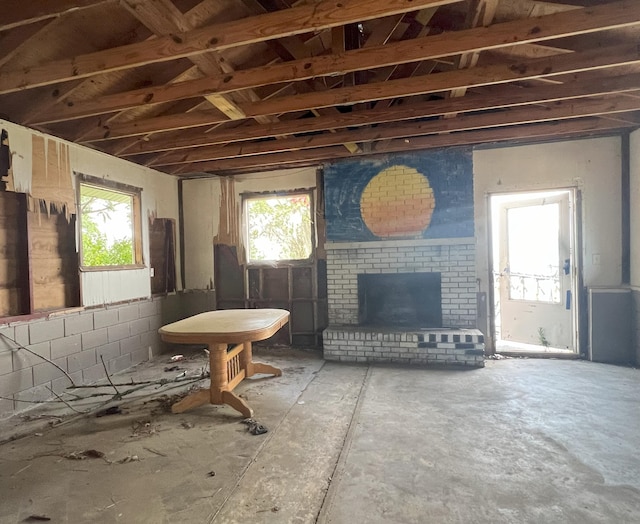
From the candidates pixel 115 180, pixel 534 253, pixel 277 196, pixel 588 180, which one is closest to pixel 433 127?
pixel 588 180

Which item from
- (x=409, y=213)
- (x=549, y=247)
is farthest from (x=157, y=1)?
(x=549, y=247)

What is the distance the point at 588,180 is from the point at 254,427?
449 cm

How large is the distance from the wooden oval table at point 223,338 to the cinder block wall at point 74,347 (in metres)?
1.37

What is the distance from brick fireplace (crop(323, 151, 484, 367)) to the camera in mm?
4090

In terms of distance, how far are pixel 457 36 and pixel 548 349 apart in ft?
13.1

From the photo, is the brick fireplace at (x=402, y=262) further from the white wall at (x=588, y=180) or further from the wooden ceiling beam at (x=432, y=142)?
the white wall at (x=588, y=180)

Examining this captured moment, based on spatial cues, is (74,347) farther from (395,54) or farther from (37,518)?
(395,54)

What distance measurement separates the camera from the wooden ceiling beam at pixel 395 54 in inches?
77.9

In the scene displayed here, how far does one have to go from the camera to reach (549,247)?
15.0 feet

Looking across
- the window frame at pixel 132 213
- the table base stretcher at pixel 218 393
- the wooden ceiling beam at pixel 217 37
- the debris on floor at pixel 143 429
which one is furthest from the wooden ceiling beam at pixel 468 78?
the debris on floor at pixel 143 429

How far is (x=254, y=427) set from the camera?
2.56 metres

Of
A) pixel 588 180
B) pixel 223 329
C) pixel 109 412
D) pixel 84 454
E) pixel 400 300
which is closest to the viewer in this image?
pixel 84 454

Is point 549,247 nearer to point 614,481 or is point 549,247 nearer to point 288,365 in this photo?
point 614,481

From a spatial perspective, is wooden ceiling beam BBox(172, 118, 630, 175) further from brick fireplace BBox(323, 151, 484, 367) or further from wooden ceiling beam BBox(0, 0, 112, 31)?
wooden ceiling beam BBox(0, 0, 112, 31)
